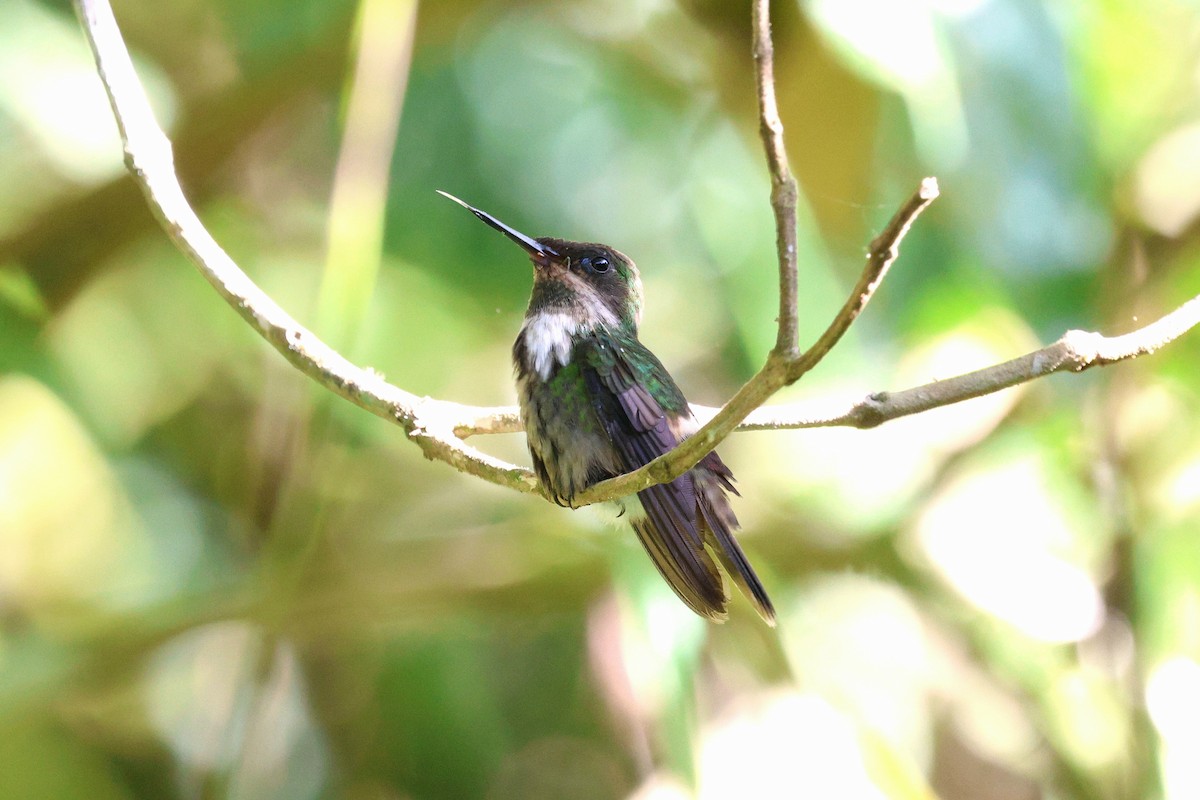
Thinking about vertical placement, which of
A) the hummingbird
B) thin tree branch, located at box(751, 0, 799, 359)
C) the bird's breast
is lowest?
thin tree branch, located at box(751, 0, 799, 359)

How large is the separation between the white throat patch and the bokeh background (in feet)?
3.85

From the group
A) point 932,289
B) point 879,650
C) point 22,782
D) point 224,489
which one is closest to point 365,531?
point 224,489

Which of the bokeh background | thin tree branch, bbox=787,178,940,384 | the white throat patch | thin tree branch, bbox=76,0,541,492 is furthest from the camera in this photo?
the bokeh background

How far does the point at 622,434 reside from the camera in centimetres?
169

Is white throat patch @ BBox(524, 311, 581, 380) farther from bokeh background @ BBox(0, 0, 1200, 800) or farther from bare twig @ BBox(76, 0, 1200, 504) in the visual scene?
bokeh background @ BBox(0, 0, 1200, 800)

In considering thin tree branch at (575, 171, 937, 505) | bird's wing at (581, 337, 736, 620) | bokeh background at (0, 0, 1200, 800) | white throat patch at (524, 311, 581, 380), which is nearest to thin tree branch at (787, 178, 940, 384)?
thin tree branch at (575, 171, 937, 505)

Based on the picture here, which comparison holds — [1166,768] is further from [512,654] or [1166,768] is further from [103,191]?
[103,191]

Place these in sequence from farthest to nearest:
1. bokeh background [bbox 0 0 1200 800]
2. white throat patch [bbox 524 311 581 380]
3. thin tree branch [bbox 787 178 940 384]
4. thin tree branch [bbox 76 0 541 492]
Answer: bokeh background [bbox 0 0 1200 800] < white throat patch [bbox 524 311 581 380] < thin tree branch [bbox 76 0 541 492] < thin tree branch [bbox 787 178 940 384]

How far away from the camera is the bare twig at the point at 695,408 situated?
87 cm

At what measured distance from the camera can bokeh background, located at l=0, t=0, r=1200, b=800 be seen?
2965 mm

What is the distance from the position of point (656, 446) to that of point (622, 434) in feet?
0.20

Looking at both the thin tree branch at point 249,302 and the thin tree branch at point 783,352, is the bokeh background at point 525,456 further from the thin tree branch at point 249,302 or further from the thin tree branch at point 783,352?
the thin tree branch at point 783,352

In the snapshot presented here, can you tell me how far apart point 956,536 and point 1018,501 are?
0.21 meters

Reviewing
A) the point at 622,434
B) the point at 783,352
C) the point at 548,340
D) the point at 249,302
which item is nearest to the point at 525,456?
the point at 548,340
